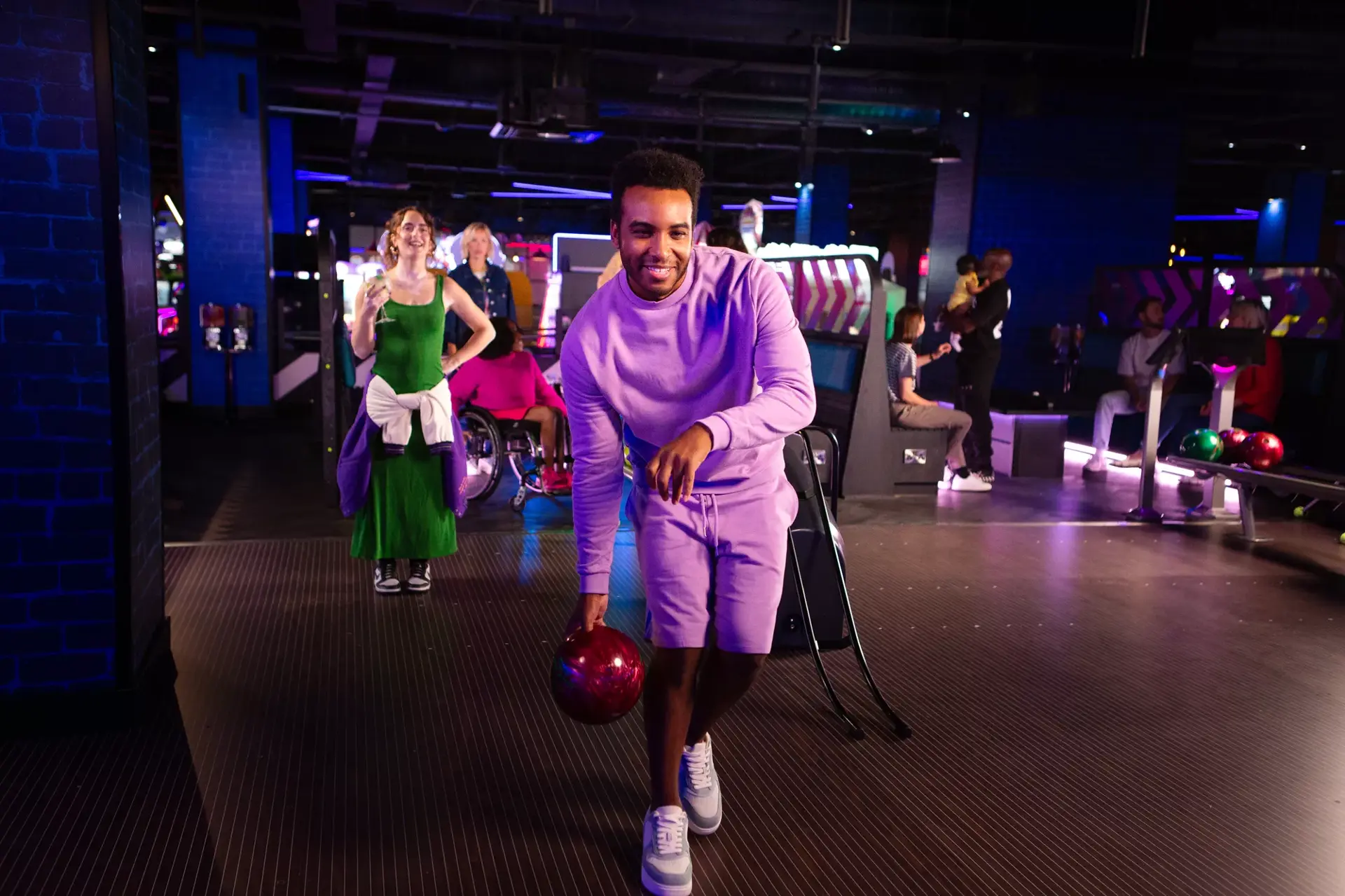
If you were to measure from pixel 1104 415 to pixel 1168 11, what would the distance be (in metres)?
4.00

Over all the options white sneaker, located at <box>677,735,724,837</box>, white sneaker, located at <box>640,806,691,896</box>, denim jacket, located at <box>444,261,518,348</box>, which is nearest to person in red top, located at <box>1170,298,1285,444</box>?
denim jacket, located at <box>444,261,518,348</box>

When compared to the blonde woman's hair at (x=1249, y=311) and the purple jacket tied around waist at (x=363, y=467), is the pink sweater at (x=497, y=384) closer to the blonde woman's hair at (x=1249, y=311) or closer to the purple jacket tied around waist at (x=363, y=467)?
the purple jacket tied around waist at (x=363, y=467)

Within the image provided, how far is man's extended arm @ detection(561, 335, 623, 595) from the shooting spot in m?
2.20

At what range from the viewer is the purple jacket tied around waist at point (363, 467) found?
168 inches

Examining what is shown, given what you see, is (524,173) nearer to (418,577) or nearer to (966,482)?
(966,482)

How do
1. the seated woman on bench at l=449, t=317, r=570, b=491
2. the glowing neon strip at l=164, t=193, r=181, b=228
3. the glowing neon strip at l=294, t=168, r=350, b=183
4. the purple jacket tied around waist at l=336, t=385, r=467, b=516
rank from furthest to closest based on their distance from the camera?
the glowing neon strip at l=294, t=168, r=350, b=183
the glowing neon strip at l=164, t=193, r=181, b=228
the seated woman on bench at l=449, t=317, r=570, b=491
the purple jacket tied around waist at l=336, t=385, r=467, b=516

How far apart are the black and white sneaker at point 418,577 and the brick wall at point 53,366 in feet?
4.98

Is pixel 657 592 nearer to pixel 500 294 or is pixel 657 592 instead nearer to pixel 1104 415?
pixel 500 294

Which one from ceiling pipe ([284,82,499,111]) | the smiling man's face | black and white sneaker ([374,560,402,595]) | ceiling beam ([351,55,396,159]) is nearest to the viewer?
the smiling man's face

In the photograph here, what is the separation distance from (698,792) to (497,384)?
159 inches

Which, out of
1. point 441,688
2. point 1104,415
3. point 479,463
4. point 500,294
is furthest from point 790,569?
point 1104,415

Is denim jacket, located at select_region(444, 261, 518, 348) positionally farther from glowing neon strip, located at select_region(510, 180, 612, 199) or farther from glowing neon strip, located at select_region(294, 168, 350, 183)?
glowing neon strip, located at select_region(510, 180, 612, 199)

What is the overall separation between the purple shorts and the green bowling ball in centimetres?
470

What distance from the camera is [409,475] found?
14.3 ft
